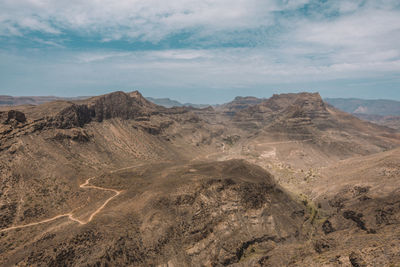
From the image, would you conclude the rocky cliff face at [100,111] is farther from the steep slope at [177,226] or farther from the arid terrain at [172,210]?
the steep slope at [177,226]

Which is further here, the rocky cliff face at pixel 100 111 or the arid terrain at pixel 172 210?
the rocky cliff face at pixel 100 111

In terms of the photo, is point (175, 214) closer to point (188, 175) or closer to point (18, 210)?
point (188, 175)

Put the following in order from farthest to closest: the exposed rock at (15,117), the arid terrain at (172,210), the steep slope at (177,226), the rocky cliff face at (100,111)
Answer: the rocky cliff face at (100,111) < the exposed rock at (15,117) < the steep slope at (177,226) < the arid terrain at (172,210)

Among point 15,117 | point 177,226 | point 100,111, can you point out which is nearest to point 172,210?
point 177,226

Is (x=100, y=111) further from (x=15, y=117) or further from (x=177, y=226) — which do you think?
(x=177, y=226)

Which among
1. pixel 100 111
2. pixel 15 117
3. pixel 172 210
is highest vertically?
pixel 100 111

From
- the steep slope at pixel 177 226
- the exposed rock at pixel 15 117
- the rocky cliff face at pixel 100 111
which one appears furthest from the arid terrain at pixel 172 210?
the rocky cliff face at pixel 100 111

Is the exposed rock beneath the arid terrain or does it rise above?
above

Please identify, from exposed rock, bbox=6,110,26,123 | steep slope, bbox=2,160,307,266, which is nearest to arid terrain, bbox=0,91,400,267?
steep slope, bbox=2,160,307,266

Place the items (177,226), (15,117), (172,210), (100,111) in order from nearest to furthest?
(177,226), (172,210), (15,117), (100,111)

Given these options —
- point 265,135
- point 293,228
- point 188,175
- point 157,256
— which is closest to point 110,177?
point 188,175

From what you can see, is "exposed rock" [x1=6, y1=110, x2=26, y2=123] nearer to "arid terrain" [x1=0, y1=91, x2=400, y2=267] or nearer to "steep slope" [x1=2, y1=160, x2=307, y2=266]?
"arid terrain" [x1=0, y1=91, x2=400, y2=267]

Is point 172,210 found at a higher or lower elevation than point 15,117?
lower
